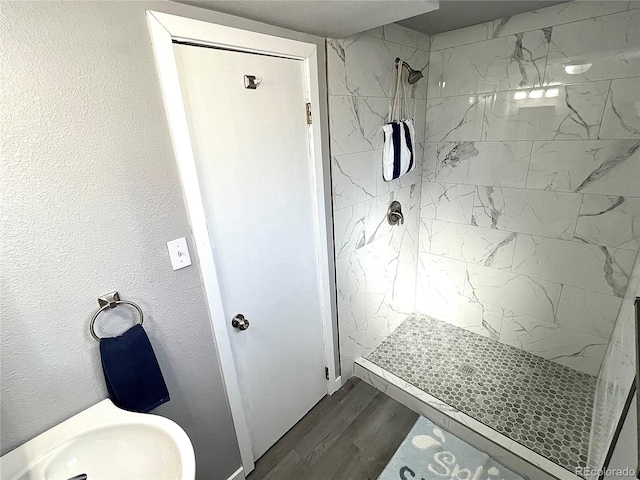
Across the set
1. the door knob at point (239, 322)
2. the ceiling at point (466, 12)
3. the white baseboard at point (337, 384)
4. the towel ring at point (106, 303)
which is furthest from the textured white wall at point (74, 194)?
the white baseboard at point (337, 384)

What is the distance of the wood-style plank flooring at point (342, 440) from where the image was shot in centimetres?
164

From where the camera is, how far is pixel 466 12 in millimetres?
1694

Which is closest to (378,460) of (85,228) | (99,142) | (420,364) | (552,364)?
(420,364)

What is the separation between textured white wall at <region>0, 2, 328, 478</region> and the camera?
0.79 meters

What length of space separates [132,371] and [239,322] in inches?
18.3

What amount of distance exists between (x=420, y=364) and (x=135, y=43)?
92.4 inches

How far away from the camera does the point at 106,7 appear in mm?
857

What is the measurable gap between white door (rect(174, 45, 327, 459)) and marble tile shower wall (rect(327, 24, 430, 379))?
0.74 ft

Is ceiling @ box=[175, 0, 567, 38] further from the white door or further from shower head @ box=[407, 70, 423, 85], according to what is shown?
shower head @ box=[407, 70, 423, 85]

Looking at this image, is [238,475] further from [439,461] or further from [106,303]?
[106,303]

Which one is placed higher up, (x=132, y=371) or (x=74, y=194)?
(x=74, y=194)

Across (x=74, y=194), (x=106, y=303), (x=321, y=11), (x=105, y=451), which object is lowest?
(x=105, y=451)

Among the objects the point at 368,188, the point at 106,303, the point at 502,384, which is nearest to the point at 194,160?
the point at 106,303


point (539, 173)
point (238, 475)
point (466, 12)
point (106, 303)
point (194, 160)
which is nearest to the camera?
point (106, 303)
